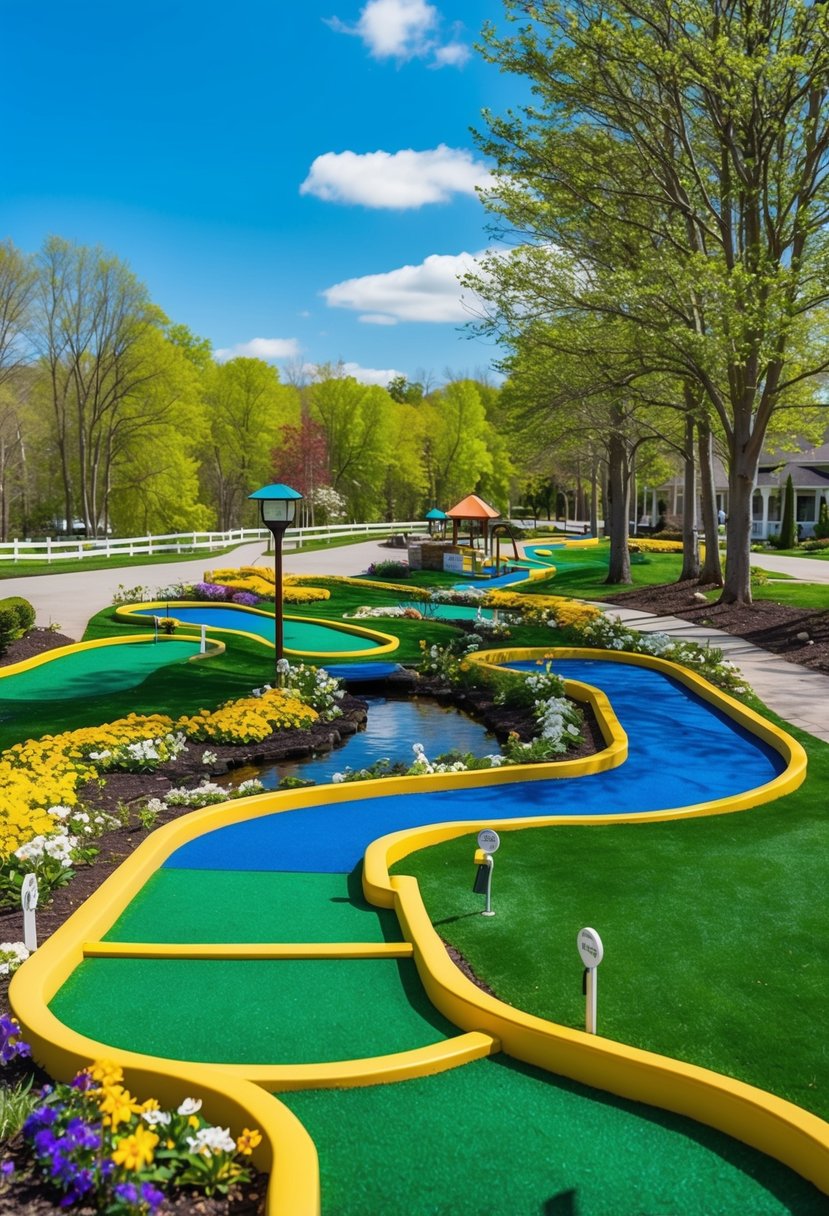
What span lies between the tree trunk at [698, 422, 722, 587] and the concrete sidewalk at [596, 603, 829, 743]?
4.10 m

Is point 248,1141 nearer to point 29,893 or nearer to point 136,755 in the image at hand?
point 29,893

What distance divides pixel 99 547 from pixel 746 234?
26018 mm

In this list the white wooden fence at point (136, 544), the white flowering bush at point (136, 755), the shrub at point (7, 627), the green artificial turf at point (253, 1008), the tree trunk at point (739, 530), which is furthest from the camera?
the white wooden fence at point (136, 544)

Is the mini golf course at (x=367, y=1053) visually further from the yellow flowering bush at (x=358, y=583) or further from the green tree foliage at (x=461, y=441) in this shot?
the green tree foliage at (x=461, y=441)

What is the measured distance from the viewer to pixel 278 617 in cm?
1429

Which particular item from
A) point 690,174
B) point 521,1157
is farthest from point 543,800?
point 690,174

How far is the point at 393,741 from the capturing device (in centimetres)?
1230

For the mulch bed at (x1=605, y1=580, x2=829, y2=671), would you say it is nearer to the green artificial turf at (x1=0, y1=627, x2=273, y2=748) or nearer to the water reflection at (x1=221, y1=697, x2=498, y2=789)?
the water reflection at (x1=221, y1=697, x2=498, y2=789)

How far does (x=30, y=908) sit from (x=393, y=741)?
7113mm

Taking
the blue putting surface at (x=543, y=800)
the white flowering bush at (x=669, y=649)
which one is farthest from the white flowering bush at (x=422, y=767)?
the white flowering bush at (x=669, y=649)

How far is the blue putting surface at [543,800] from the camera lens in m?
7.71

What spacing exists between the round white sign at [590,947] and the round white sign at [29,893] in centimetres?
298

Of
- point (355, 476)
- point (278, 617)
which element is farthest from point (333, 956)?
point (355, 476)

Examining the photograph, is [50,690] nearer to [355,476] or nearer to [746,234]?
[746,234]
